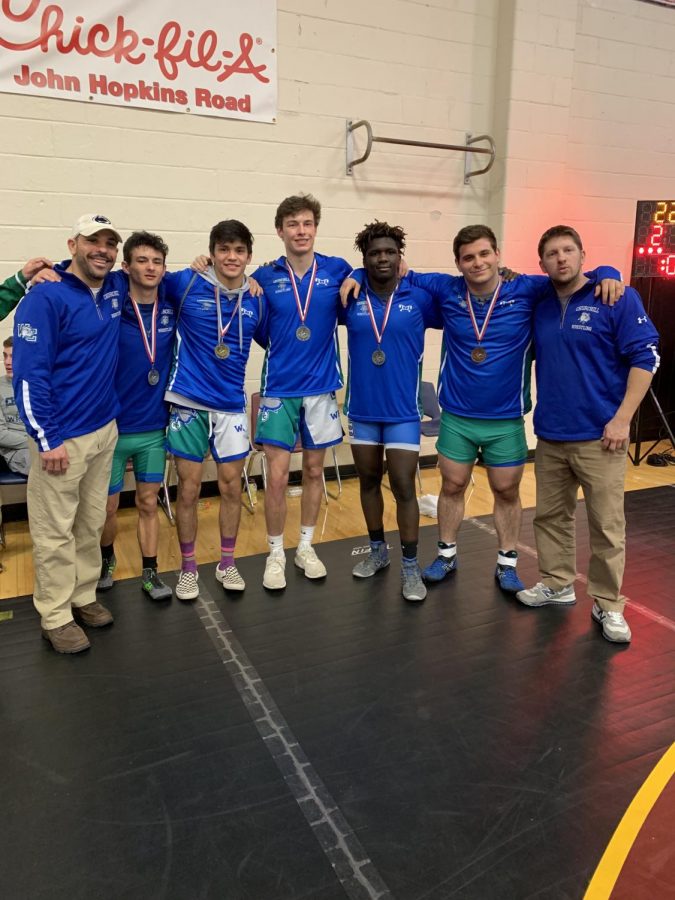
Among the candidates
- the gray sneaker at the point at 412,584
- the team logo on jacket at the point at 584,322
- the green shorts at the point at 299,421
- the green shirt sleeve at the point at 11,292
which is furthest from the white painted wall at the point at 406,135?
the team logo on jacket at the point at 584,322

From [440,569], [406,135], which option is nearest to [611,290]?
[440,569]

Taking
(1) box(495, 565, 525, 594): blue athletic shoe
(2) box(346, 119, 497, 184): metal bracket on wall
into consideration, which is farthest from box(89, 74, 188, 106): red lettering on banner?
(1) box(495, 565, 525, 594): blue athletic shoe

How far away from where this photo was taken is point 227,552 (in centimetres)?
301

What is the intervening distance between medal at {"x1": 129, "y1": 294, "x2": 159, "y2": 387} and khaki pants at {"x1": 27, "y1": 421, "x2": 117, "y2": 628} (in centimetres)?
28

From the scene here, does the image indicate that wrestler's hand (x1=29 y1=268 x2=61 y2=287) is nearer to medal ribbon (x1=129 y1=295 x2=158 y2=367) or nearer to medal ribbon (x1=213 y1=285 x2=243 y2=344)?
medal ribbon (x1=129 y1=295 x2=158 y2=367)

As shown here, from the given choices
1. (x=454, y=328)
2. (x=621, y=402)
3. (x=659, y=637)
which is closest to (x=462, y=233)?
(x=454, y=328)

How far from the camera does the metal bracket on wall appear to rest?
438cm

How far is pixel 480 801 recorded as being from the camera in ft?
5.69

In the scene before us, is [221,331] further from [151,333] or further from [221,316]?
[151,333]

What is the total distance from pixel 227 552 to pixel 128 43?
3.08 metres

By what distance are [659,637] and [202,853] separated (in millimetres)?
1936

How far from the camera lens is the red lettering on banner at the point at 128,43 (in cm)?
355

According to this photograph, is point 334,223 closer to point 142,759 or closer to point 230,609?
point 230,609

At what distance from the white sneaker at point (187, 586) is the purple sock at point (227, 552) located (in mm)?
147
